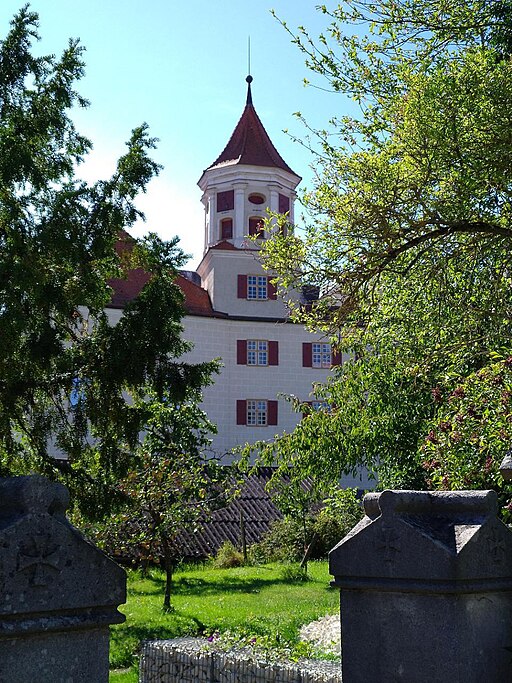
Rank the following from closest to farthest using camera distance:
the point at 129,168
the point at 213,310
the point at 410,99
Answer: the point at 410,99, the point at 129,168, the point at 213,310

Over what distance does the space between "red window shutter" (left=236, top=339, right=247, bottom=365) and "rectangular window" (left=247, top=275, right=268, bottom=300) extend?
2.06 metres

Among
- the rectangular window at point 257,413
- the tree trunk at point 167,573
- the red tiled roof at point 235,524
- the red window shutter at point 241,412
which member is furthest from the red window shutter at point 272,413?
the tree trunk at point 167,573

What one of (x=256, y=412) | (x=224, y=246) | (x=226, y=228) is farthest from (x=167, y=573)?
(x=226, y=228)

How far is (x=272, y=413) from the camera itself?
1382 inches

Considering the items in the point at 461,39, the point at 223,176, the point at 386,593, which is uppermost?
the point at 223,176

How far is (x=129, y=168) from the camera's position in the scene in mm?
9469

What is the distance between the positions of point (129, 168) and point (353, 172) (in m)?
2.67

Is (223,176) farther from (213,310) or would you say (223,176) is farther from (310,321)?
(310,321)

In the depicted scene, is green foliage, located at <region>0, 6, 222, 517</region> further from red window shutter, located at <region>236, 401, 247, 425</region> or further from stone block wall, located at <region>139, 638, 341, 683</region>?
red window shutter, located at <region>236, 401, 247, 425</region>

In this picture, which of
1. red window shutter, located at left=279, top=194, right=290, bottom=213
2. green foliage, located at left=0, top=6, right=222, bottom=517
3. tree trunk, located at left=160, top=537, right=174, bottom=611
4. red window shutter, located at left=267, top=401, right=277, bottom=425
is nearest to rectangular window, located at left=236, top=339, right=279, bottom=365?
red window shutter, located at left=267, top=401, right=277, bottom=425

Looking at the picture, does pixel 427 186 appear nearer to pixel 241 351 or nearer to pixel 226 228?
pixel 241 351

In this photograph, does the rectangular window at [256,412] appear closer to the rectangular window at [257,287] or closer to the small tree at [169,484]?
the rectangular window at [257,287]

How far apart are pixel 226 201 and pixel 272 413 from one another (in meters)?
10.4

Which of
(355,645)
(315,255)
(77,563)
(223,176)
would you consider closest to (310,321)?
(315,255)
